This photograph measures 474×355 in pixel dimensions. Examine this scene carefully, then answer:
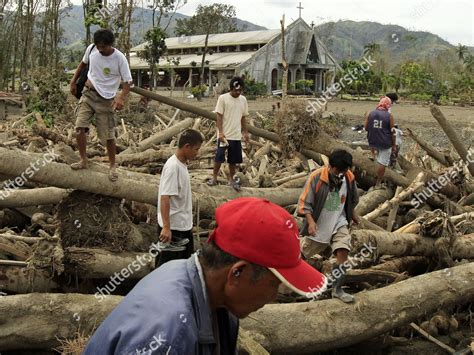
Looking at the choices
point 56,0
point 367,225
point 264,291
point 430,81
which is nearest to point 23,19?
point 56,0

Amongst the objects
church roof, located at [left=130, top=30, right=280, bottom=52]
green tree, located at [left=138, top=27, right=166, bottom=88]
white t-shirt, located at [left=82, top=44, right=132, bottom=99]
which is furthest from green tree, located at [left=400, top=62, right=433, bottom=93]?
white t-shirt, located at [left=82, top=44, right=132, bottom=99]

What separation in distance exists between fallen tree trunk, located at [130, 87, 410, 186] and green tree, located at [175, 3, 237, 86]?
4112 cm

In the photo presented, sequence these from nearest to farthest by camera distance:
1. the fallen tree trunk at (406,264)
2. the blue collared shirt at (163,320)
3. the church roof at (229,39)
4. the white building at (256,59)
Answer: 1. the blue collared shirt at (163,320)
2. the fallen tree trunk at (406,264)
3. the white building at (256,59)
4. the church roof at (229,39)

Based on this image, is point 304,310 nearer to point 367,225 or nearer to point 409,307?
point 409,307

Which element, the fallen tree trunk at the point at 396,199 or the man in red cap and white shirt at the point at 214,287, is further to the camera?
the fallen tree trunk at the point at 396,199

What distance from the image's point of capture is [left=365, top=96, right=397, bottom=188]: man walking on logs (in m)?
8.43

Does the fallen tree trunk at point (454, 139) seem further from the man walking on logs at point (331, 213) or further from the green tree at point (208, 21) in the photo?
the green tree at point (208, 21)

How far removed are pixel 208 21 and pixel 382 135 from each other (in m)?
42.9

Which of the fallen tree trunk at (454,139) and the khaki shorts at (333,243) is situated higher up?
the fallen tree trunk at (454,139)

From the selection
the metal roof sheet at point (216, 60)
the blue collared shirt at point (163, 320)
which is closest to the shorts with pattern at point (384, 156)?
the blue collared shirt at point (163, 320)

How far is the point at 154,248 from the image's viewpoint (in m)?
5.57

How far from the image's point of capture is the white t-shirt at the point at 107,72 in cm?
577

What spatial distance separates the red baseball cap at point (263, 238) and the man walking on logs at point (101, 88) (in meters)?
4.23

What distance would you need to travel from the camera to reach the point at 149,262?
549 centimetres
